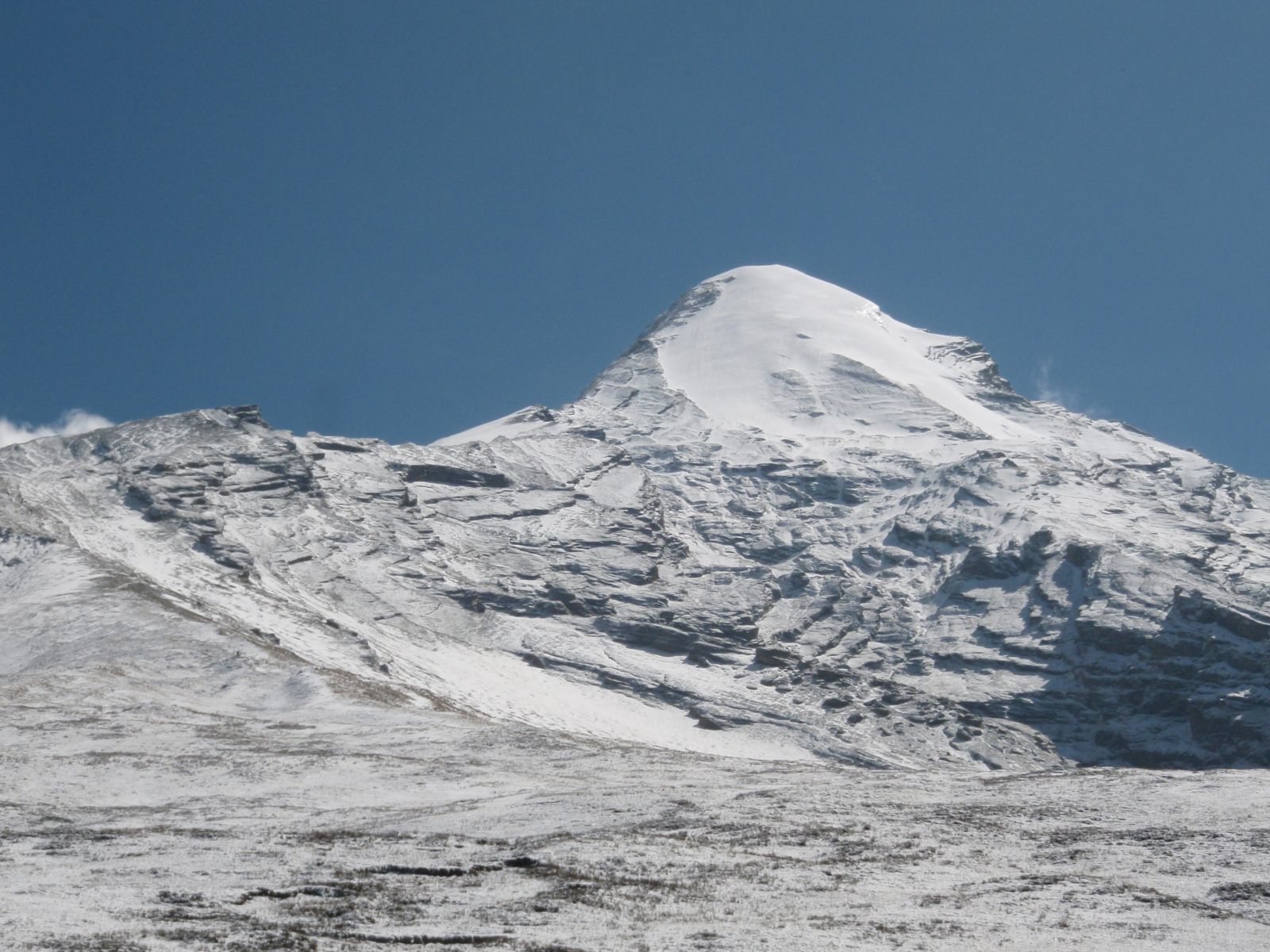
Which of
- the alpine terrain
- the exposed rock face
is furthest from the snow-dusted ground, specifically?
the exposed rock face

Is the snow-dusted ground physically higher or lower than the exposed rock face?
lower

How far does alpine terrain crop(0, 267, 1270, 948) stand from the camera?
113 ft

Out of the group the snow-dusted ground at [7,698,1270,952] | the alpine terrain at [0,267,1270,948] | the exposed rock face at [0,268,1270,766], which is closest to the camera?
the snow-dusted ground at [7,698,1270,952]

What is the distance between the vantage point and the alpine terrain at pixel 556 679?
113 feet

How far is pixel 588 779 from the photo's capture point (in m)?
54.4

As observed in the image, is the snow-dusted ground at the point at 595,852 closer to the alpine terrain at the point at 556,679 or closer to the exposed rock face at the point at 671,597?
the alpine terrain at the point at 556,679

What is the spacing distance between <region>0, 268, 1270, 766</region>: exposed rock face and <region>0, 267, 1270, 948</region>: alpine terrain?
1.73ft

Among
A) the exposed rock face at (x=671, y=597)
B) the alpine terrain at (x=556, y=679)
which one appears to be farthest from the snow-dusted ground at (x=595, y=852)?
the exposed rock face at (x=671, y=597)

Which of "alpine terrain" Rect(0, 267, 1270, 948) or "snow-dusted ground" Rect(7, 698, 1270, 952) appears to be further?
"alpine terrain" Rect(0, 267, 1270, 948)

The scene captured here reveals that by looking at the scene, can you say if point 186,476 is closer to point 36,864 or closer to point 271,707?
point 271,707

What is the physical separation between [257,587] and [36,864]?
93.4 meters

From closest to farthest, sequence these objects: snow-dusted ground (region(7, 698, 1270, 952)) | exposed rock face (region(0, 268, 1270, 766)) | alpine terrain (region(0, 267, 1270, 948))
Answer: snow-dusted ground (region(7, 698, 1270, 952))
alpine terrain (region(0, 267, 1270, 948))
exposed rock face (region(0, 268, 1270, 766))

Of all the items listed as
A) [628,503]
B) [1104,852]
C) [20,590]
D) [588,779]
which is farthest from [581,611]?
[1104,852]

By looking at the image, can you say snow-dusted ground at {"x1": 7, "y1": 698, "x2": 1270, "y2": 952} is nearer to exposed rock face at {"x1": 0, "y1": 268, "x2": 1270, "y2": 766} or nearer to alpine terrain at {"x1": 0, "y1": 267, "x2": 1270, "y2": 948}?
alpine terrain at {"x1": 0, "y1": 267, "x2": 1270, "y2": 948}
